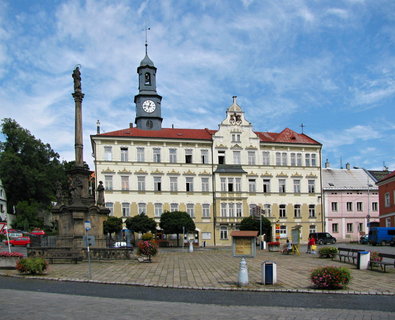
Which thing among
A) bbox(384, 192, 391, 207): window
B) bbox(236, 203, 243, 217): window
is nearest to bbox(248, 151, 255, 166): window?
bbox(236, 203, 243, 217): window

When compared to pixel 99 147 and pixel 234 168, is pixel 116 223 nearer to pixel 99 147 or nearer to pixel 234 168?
pixel 99 147

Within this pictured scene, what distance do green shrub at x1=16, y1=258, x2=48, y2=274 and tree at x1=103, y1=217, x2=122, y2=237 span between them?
30635mm

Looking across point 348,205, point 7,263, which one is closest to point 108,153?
point 348,205

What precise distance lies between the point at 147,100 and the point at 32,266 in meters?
44.6

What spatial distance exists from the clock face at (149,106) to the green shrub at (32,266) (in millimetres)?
43215

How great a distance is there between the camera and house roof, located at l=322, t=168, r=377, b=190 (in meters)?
66.8

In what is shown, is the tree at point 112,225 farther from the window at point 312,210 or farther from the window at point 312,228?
the window at point 312,210

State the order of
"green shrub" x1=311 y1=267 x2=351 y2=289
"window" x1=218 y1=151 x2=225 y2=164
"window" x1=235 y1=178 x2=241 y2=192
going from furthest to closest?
1. "window" x1=218 y1=151 x2=225 y2=164
2. "window" x1=235 y1=178 x2=241 y2=192
3. "green shrub" x1=311 y1=267 x2=351 y2=289

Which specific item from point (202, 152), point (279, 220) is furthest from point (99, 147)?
point (279, 220)

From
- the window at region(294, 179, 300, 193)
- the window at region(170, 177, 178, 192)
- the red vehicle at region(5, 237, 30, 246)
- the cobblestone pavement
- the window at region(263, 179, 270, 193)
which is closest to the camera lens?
the cobblestone pavement

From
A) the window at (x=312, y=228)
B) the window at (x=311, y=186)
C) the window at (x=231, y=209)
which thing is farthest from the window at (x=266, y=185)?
the window at (x=312, y=228)

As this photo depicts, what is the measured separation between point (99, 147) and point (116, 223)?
10037mm

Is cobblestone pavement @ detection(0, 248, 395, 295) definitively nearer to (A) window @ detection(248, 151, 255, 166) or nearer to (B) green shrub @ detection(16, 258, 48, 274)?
(B) green shrub @ detection(16, 258, 48, 274)

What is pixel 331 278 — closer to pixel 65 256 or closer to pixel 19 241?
pixel 65 256
